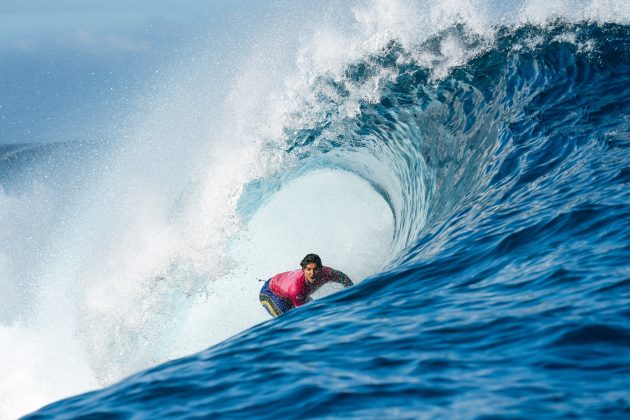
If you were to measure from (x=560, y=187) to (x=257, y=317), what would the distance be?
19.9 ft

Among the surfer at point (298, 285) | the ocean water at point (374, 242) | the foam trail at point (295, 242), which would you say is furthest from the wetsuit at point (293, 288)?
the foam trail at point (295, 242)

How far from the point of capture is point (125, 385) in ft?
16.4

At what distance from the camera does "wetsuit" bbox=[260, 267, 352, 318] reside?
996 centimetres

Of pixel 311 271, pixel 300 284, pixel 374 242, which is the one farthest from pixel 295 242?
pixel 311 271

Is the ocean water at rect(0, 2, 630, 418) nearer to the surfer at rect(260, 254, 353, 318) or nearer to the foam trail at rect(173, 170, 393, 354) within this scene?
the foam trail at rect(173, 170, 393, 354)

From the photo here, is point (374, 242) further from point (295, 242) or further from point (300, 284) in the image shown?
point (300, 284)

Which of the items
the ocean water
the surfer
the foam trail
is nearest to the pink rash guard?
the surfer

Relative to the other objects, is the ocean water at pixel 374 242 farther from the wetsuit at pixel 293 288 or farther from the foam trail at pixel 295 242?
the wetsuit at pixel 293 288

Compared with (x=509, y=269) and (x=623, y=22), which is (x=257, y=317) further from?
(x=623, y=22)

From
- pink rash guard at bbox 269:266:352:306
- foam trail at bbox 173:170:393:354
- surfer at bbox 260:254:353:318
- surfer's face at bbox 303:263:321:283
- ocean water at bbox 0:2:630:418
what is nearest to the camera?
ocean water at bbox 0:2:630:418

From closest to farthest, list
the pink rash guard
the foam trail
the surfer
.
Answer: the surfer < the pink rash guard < the foam trail

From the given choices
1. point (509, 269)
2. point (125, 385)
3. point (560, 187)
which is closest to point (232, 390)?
point (125, 385)

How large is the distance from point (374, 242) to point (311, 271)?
3184 millimetres

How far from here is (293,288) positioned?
32.7 ft
